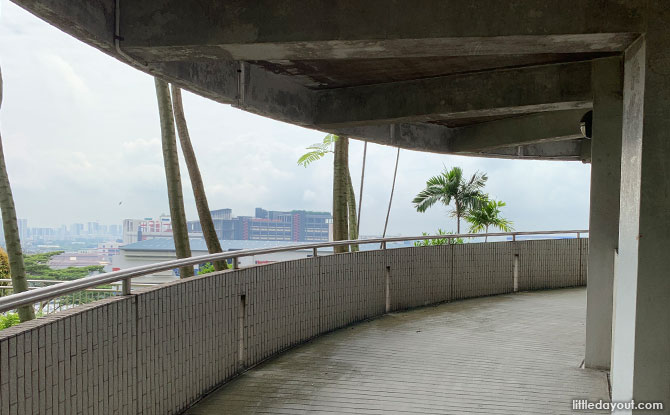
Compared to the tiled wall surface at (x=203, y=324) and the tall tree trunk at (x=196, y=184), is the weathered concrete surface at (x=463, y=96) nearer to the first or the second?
the tiled wall surface at (x=203, y=324)

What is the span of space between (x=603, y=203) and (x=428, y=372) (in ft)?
8.48

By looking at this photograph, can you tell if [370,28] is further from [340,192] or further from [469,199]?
[469,199]

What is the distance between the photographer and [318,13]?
454cm

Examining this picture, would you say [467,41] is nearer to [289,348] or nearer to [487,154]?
[289,348]

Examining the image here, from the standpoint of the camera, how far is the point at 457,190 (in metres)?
20.2

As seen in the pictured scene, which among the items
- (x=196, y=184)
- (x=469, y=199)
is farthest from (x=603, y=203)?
(x=469, y=199)

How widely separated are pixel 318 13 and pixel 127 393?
3.14m

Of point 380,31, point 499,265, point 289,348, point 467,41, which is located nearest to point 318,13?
point 380,31

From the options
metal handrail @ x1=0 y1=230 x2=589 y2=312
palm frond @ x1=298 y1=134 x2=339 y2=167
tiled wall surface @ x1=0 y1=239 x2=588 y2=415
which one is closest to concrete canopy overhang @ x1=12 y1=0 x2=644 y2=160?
metal handrail @ x1=0 y1=230 x2=589 y2=312

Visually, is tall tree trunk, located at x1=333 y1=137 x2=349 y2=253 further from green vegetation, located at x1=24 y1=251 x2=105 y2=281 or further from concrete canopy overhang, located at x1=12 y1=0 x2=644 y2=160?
green vegetation, located at x1=24 y1=251 x2=105 y2=281

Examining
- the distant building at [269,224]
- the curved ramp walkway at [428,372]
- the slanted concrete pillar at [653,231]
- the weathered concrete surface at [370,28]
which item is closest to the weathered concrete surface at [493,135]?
the curved ramp walkway at [428,372]

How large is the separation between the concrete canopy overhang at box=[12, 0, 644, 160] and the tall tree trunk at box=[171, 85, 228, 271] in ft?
19.2

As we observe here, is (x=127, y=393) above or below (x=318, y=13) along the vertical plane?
below

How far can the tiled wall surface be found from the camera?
3.30 meters
